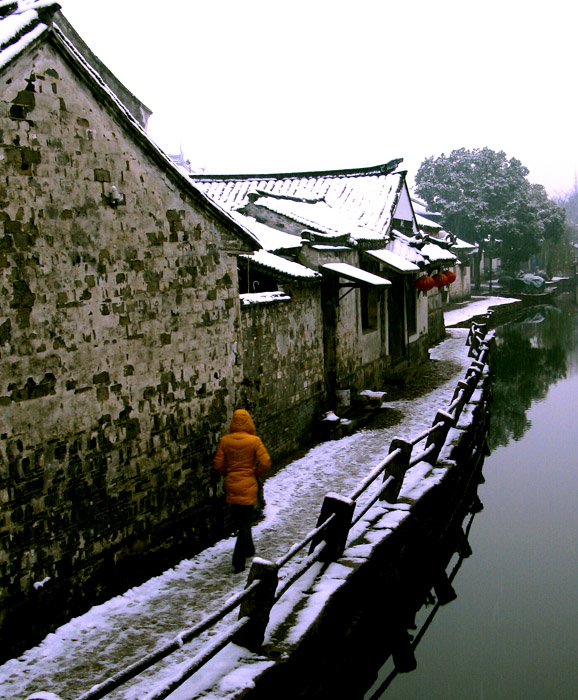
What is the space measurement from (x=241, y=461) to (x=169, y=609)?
1.68 metres

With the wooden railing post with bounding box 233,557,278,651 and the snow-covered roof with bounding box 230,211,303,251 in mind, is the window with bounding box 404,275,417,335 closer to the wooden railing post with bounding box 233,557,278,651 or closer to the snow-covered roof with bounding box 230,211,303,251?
the snow-covered roof with bounding box 230,211,303,251

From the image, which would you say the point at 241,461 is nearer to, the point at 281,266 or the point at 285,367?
the point at 285,367

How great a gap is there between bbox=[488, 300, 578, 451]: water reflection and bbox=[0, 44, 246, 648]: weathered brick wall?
12.2m

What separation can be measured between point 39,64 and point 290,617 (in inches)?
201

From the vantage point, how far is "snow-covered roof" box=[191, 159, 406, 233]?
19797mm

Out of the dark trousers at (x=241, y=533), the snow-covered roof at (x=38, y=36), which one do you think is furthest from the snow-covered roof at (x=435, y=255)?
the snow-covered roof at (x=38, y=36)

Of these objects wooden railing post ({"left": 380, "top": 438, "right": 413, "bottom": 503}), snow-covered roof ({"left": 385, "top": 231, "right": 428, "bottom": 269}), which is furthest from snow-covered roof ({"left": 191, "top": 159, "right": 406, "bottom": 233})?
wooden railing post ({"left": 380, "top": 438, "right": 413, "bottom": 503})

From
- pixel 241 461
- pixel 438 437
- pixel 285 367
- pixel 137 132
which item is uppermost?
pixel 137 132

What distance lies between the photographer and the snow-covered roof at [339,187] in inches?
779

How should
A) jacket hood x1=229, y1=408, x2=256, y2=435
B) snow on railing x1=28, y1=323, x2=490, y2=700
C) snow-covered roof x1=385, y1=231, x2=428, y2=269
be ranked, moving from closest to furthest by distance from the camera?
1. snow on railing x1=28, y1=323, x2=490, y2=700
2. jacket hood x1=229, y1=408, x2=256, y2=435
3. snow-covered roof x1=385, y1=231, x2=428, y2=269

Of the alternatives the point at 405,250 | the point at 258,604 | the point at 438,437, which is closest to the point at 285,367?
the point at 438,437

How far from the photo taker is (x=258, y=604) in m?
4.74

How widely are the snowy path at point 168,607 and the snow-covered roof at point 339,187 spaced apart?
935cm

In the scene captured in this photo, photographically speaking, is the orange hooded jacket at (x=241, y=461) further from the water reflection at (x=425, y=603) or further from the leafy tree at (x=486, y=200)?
the leafy tree at (x=486, y=200)
